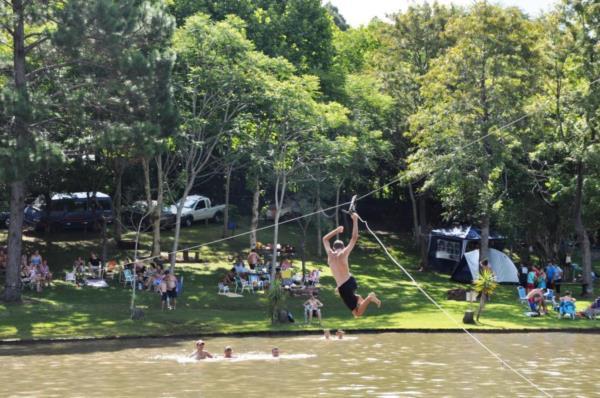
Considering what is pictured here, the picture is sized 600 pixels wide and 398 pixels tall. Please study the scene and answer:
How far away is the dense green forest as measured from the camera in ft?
121

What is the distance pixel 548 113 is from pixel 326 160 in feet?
34.2

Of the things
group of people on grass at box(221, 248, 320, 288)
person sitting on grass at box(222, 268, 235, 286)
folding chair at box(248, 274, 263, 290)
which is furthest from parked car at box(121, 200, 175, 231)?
folding chair at box(248, 274, 263, 290)

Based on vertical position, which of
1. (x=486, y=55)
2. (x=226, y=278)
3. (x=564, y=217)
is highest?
(x=486, y=55)

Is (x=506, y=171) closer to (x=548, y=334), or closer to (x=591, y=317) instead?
(x=591, y=317)

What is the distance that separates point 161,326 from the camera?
111 ft

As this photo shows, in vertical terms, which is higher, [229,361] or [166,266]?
[166,266]

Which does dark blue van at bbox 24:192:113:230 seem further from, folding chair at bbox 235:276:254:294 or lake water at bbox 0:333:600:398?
lake water at bbox 0:333:600:398

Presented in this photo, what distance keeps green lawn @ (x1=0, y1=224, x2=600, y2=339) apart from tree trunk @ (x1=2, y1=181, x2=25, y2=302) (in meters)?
0.79

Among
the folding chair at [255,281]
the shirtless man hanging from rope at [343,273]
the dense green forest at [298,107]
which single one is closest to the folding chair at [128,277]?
the dense green forest at [298,107]

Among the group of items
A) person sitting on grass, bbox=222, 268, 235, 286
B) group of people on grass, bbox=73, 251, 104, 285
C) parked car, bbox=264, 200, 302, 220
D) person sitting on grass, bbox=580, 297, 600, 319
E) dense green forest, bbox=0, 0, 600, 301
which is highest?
dense green forest, bbox=0, 0, 600, 301

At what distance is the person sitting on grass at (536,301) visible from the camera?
38000 millimetres

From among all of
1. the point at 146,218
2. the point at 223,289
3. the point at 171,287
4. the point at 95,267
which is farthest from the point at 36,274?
the point at 146,218

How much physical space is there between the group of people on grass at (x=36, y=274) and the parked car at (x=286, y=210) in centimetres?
1615

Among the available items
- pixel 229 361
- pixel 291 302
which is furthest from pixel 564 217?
pixel 229 361
